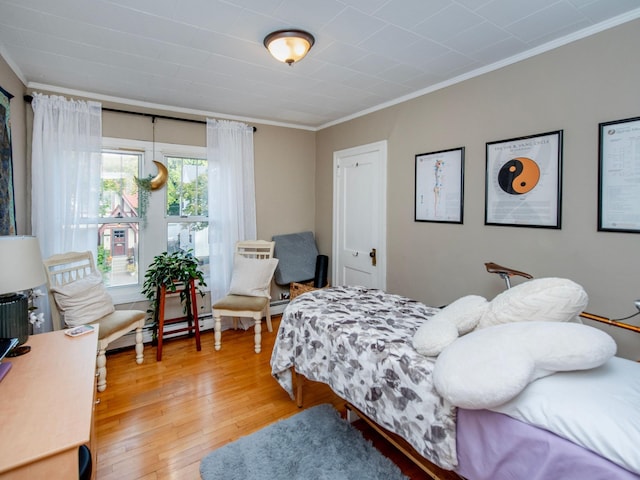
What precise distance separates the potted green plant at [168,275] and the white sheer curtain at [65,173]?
0.59 meters

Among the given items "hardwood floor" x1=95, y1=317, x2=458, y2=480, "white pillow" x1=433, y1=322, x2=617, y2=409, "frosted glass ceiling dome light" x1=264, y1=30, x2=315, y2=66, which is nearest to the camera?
"white pillow" x1=433, y1=322, x2=617, y2=409

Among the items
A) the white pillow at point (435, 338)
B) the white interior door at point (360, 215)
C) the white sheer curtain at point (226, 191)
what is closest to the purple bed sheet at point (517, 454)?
the white pillow at point (435, 338)

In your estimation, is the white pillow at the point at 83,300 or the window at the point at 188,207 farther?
the window at the point at 188,207

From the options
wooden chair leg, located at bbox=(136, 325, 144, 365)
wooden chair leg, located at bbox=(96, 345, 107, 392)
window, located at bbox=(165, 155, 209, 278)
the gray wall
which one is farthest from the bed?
window, located at bbox=(165, 155, 209, 278)

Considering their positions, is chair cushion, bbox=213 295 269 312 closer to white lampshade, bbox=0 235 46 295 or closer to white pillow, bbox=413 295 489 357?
white lampshade, bbox=0 235 46 295

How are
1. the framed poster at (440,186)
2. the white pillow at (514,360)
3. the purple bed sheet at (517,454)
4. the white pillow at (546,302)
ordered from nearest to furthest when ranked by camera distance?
the purple bed sheet at (517,454)
the white pillow at (514,360)
the white pillow at (546,302)
the framed poster at (440,186)

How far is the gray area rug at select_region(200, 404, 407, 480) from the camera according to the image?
1729 mm

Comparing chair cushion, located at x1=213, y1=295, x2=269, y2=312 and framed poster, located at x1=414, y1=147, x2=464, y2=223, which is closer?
framed poster, located at x1=414, y1=147, x2=464, y2=223

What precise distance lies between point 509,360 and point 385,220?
98.1 inches

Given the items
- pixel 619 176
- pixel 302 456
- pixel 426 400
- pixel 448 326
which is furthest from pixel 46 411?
pixel 619 176

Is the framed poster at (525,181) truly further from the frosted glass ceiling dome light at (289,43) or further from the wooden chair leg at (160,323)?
the wooden chair leg at (160,323)

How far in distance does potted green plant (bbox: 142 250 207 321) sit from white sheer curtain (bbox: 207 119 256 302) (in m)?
0.34

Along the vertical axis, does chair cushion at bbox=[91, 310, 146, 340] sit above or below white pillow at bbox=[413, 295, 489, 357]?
below

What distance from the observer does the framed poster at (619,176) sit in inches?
74.1
